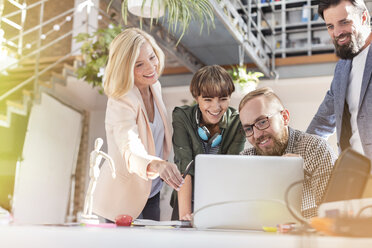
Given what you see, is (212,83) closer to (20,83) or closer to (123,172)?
(123,172)

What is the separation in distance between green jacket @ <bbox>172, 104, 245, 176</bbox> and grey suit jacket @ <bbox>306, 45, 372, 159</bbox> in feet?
1.65

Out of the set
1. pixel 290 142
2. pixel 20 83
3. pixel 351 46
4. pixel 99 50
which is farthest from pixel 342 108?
pixel 20 83

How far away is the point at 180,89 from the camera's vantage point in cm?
616

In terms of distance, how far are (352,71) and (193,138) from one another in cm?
83

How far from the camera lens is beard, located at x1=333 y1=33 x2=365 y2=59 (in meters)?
1.94

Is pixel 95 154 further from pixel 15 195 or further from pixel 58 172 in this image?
pixel 58 172

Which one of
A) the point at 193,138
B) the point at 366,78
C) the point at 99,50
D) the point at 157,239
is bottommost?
the point at 157,239

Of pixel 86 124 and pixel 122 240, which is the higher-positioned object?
pixel 86 124

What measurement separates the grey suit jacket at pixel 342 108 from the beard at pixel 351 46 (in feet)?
0.18

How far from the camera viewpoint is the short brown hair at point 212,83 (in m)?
1.84

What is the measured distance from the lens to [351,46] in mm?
1952

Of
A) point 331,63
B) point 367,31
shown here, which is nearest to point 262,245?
point 367,31

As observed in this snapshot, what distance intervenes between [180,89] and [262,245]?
18.0 feet

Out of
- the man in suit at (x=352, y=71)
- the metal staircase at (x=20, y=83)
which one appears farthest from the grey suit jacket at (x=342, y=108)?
the metal staircase at (x=20, y=83)
